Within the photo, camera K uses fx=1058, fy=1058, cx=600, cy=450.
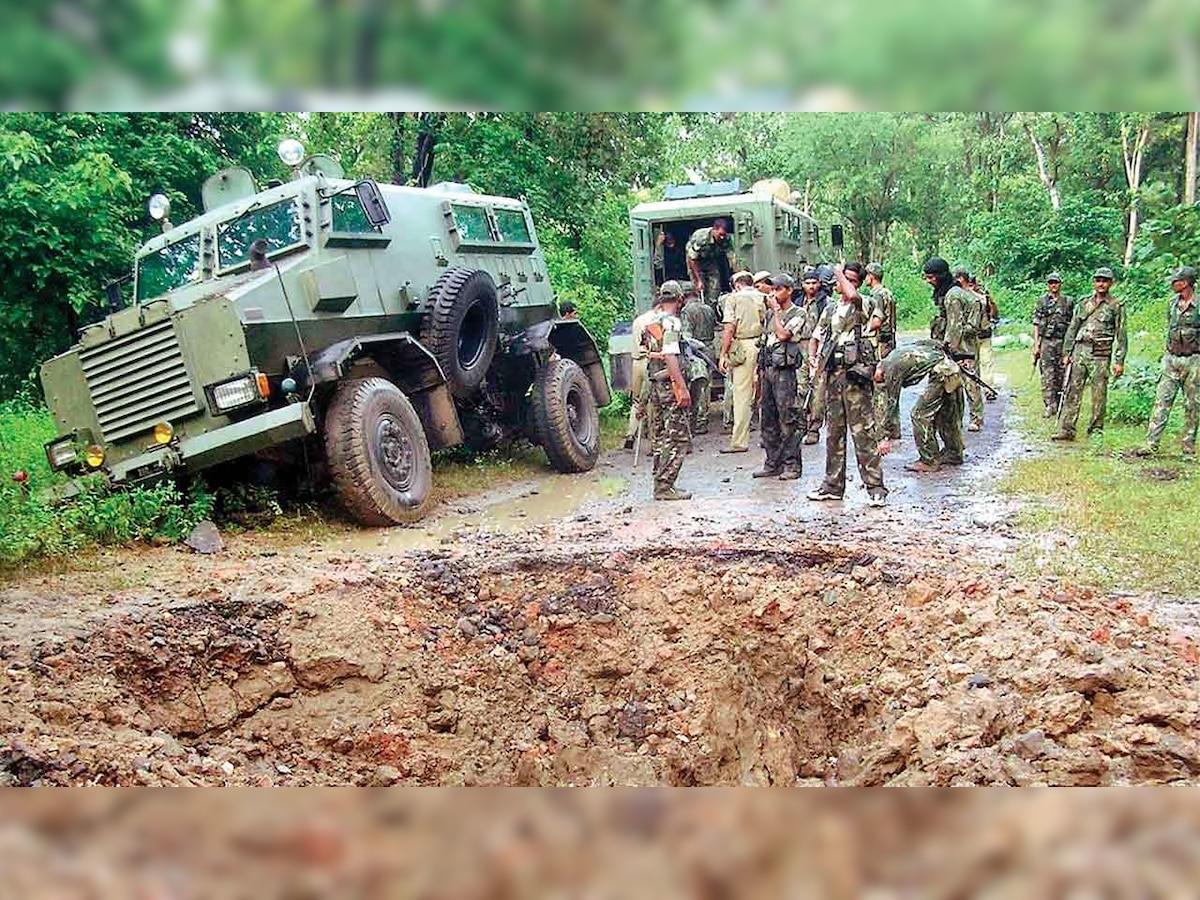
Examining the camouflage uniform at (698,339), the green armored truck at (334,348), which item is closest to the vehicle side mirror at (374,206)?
the green armored truck at (334,348)

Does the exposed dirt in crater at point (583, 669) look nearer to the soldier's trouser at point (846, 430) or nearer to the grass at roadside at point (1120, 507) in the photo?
the grass at roadside at point (1120, 507)

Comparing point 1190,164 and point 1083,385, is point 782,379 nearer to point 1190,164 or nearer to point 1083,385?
point 1083,385

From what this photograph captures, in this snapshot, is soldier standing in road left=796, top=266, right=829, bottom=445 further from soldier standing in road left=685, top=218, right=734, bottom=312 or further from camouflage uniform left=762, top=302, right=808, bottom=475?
soldier standing in road left=685, top=218, right=734, bottom=312

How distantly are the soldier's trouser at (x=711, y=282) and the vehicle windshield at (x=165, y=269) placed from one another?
1874mm

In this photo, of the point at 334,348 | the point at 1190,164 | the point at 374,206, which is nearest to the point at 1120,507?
the point at 1190,164

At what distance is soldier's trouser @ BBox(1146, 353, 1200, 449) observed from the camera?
3416mm

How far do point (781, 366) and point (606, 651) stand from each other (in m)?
1.19

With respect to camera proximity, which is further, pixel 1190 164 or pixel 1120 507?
pixel 1120 507

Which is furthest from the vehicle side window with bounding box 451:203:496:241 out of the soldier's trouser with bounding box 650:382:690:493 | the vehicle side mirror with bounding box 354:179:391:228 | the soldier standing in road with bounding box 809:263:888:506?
the soldier standing in road with bounding box 809:263:888:506

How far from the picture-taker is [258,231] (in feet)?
13.0

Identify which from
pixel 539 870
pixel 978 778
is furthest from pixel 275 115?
pixel 978 778

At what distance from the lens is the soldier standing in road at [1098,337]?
355 cm

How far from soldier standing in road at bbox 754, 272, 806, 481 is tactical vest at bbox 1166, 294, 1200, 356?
119 cm
